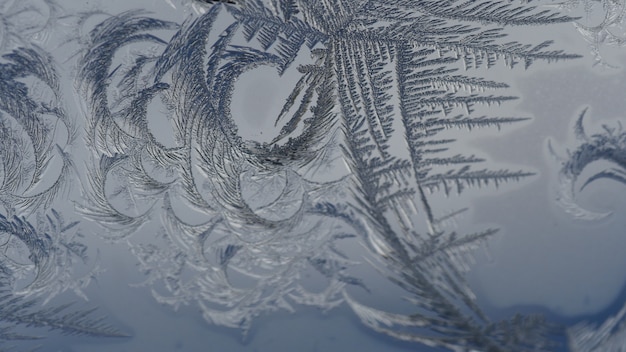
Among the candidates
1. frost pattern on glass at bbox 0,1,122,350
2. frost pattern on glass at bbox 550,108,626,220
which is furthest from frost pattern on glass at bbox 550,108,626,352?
frost pattern on glass at bbox 0,1,122,350

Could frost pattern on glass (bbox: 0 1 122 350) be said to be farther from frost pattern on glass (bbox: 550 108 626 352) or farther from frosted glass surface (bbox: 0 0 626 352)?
frost pattern on glass (bbox: 550 108 626 352)

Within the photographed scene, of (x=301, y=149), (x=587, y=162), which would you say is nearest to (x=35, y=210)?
(x=301, y=149)

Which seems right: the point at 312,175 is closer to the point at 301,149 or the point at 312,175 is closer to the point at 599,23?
the point at 301,149

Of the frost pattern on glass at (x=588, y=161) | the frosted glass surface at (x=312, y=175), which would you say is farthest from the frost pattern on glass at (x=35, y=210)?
the frost pattern on glass at (x=588, y=161)

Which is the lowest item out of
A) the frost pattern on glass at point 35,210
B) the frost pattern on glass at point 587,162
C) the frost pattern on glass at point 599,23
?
the frost pattern on glass at point 35,210

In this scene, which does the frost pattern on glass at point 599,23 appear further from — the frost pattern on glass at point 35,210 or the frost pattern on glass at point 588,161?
the frost pattern on glass at point 35,210

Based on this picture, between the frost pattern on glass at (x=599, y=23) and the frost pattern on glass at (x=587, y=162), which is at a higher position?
the frost pattern on glass at (x=599, y=23)

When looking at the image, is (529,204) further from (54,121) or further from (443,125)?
(54,121)

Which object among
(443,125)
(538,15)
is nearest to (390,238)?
(443,125)
